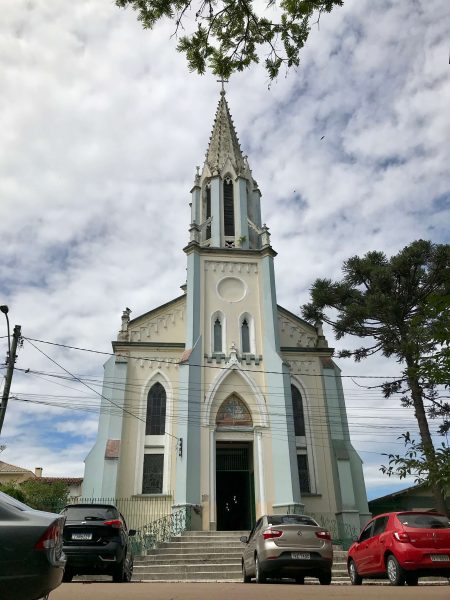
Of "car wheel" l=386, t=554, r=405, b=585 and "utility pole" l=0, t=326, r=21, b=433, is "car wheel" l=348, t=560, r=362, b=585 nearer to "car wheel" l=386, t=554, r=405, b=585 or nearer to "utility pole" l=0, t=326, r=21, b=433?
"car wheel" l=386, t=554, r=405, b=585

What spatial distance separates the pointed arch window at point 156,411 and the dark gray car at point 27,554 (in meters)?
18.7

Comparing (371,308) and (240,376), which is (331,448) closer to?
(240,376)

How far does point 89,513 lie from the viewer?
10.1 meters

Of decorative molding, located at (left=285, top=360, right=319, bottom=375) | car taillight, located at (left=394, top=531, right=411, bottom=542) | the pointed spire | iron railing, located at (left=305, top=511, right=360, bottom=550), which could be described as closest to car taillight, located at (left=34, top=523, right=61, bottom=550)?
car taillight, located at (left=394, top=531, right=411, bottom=542)

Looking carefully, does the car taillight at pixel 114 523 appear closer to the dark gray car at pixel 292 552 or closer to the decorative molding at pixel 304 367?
the dark gray car at pixel 292 552

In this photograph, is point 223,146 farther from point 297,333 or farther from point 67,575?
point 67,575

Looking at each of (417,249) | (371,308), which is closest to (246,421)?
(371,308)

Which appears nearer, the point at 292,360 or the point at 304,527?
the point at 304,527

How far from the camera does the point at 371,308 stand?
20.9 metres

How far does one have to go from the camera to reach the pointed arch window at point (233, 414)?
72.0 ft

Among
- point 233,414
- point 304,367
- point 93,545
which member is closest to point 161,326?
point 233,414

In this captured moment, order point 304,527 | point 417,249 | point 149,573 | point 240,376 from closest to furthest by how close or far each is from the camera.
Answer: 1. point 304,527
2. point 149,573
3. point 417,249
4. point 240,376

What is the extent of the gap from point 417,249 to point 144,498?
1539 cm

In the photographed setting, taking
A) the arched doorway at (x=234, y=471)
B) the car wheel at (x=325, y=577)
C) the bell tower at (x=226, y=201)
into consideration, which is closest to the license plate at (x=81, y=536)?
the car wheel at (x=325, y=577)
